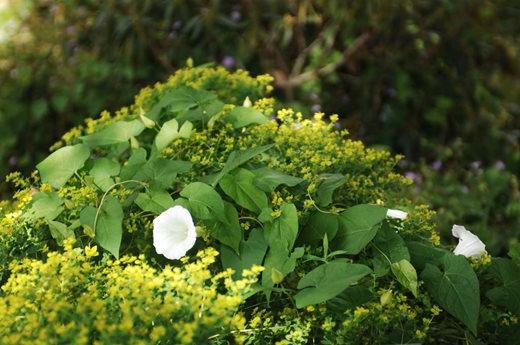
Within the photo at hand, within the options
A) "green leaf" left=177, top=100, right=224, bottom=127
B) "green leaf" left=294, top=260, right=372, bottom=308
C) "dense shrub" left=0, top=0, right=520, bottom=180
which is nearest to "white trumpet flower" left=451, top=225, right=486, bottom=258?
"green leaf" left=294, top=260, right=372, bottom=308

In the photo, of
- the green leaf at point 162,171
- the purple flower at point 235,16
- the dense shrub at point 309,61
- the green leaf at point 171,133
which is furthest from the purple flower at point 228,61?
the green leaf at point 162,171

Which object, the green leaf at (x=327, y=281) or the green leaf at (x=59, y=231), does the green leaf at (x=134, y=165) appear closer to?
the green leaf at (x=59, y=231)

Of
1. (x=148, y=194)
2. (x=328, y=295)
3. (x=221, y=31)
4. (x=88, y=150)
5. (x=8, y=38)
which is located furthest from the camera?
(x=8, y=38)

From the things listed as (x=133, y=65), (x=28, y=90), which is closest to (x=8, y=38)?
(x=28, y=90)

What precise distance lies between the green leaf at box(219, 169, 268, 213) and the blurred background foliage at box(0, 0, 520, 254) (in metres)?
2.42

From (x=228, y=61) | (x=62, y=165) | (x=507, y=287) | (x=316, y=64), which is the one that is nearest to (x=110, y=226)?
(x=62, y=165)

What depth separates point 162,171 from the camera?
203 cm

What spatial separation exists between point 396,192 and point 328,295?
0.93 metres

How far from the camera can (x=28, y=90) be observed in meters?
4.55

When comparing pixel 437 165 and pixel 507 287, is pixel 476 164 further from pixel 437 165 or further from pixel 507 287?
pixel 507 287

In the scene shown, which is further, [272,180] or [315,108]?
[315,108]

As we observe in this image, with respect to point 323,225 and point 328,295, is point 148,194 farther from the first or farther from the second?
point 328,295

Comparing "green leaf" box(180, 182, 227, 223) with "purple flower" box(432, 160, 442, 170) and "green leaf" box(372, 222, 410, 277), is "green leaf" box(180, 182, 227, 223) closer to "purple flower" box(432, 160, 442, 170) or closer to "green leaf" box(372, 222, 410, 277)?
"green leaf" box(372, 222, 410, 277)

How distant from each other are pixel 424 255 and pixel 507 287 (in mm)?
197
